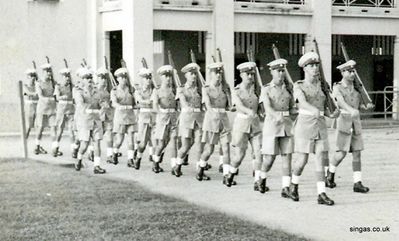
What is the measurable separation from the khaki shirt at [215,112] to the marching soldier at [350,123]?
6.94 ft

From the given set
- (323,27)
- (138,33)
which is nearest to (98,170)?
(138,33)

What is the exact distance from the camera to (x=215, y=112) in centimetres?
1264

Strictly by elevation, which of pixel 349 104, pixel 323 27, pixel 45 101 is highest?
pixel 323 27

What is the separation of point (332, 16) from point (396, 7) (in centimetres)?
310

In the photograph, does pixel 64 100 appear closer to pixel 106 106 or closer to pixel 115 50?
pixel 106 106

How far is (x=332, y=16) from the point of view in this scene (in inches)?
1000

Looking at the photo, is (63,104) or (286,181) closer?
(286,181)

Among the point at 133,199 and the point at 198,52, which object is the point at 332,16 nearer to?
the point at 198,52

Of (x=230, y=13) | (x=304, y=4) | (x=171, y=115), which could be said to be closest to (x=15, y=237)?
(x=171, y=115)

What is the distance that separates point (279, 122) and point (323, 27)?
14.9m

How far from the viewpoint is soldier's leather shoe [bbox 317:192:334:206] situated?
1001 cm

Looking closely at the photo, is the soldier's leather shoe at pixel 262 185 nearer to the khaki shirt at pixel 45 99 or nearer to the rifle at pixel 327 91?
the rifle at pixel 327 91

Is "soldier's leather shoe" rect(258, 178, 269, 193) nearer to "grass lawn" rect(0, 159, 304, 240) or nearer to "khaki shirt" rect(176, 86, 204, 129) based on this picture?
"grass lawn" rect(0, 159, 304, 240)

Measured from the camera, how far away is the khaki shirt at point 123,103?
15.1m
